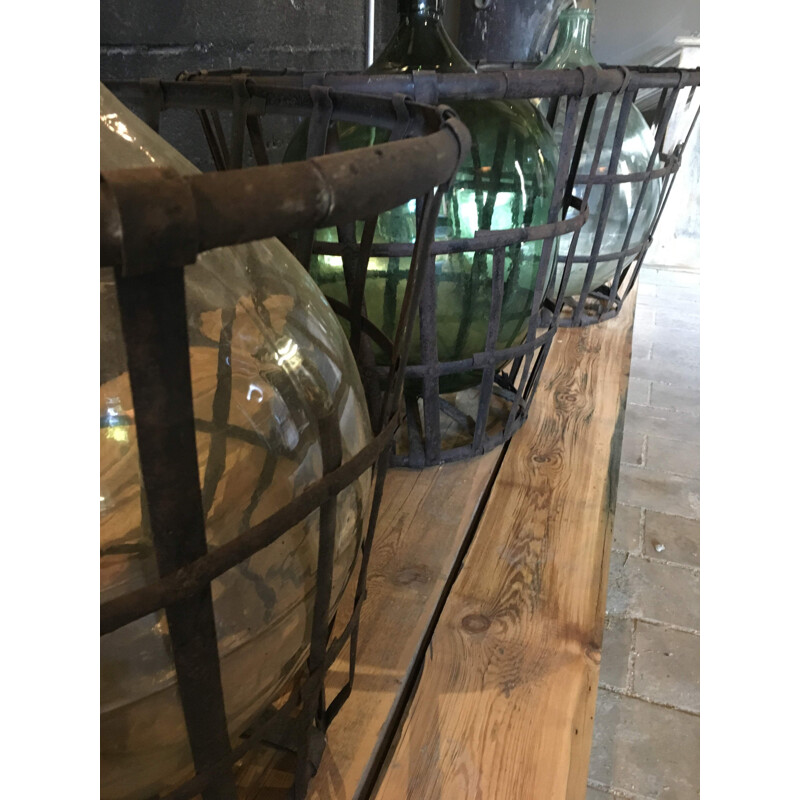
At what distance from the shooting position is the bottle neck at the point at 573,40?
0.78m

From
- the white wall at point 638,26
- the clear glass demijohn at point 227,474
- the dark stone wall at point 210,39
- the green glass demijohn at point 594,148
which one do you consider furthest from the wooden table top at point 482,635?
the white wall at point 638,26

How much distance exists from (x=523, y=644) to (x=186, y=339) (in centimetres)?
32

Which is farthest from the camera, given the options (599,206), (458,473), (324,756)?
(599,206)

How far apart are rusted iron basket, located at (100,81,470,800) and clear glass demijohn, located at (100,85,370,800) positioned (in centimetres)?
1

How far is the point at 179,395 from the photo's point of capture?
0.15 metres

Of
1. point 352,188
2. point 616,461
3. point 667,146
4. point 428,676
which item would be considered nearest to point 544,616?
point 428,676

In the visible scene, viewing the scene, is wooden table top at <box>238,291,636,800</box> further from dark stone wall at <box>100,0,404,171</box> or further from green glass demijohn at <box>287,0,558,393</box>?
dark stone wall at <box>100,0,404,171</box>

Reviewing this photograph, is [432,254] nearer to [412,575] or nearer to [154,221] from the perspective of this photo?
[412,575]

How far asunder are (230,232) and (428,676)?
12.0 inches

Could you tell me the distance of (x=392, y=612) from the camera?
422 mm

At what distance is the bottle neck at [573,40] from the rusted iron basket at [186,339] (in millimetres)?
590

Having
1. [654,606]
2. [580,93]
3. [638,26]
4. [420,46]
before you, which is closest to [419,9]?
[420,46]

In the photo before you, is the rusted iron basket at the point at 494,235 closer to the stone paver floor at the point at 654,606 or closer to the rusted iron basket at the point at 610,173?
the rusted iron basket at the point at 610,173
